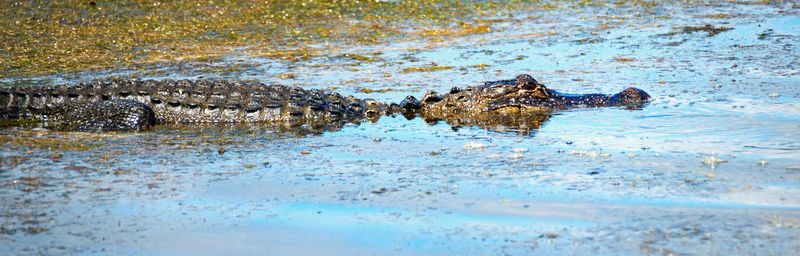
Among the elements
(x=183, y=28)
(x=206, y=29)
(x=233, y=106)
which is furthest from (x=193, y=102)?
(x=183, y=28)

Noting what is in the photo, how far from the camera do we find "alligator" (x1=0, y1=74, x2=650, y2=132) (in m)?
7.84

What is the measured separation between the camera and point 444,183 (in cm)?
515

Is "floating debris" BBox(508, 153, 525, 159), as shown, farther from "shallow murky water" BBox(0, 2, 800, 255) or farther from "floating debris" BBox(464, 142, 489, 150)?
"floating debris" BBox(464, 142, 489, 150)

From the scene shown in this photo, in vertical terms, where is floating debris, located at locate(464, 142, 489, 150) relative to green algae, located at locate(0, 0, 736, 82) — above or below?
below

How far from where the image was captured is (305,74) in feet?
33.9

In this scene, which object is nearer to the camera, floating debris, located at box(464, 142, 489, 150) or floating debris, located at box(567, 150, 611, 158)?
floating debris, located at box(567, 150, 611, 158)

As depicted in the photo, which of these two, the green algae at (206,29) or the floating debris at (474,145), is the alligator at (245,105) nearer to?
the floating debris at (474,145)

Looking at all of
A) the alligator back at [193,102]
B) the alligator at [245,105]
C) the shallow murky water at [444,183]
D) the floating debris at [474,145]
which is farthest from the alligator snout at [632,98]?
the alligator back at [193,102]

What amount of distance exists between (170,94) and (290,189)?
3.45 m

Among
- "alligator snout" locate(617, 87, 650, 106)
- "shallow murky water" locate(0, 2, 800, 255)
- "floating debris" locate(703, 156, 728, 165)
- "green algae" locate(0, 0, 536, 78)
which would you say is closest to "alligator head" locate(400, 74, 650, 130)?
"alligator snout" locate(617, 87, 650, 106)

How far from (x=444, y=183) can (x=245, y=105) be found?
11.2ft

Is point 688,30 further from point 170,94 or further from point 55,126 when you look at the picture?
point 55,126

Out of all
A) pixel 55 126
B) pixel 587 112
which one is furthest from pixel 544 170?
pixel 55 126

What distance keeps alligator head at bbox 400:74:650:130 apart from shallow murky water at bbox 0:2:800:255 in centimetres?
23
